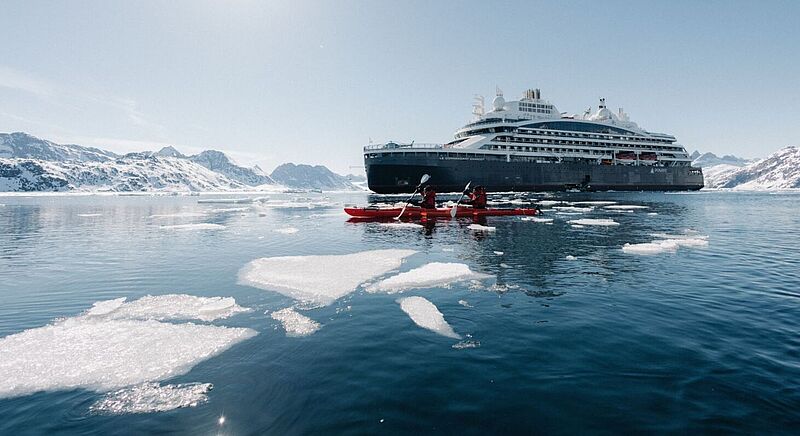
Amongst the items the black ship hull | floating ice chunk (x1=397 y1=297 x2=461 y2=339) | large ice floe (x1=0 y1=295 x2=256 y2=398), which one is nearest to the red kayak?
floating ice chunk (x1=397 y1=297 x2=461 y2=339)

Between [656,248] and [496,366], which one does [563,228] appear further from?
[496,366]

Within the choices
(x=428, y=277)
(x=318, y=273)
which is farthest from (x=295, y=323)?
(x=428, y=277)

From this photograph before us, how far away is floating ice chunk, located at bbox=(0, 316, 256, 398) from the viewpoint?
5637mm

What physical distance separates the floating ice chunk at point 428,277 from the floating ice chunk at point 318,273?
880mm

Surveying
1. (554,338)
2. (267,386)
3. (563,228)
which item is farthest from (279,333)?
(563,228)

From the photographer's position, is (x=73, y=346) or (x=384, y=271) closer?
(x=73, y=346)

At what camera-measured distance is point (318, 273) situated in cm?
1226

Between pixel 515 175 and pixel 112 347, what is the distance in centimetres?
6926

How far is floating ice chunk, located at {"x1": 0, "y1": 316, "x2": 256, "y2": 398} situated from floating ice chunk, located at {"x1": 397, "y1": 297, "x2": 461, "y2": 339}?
11.3 feet

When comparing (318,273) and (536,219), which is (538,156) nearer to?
(536,219)

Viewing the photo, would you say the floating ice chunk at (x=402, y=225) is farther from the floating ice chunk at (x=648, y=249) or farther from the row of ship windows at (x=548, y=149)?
the row of ship windows at (x=548, y=149)

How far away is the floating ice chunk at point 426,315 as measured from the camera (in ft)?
25.1

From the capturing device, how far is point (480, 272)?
1276cm

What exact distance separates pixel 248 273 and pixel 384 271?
468 cm
